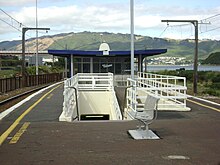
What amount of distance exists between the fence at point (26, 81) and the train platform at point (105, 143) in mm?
18881

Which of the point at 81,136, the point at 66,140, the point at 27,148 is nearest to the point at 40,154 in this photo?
the point at 27,148

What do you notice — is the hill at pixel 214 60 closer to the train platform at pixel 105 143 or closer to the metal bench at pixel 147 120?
the train platform at pixel 105 143

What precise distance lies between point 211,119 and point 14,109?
26.4 ft

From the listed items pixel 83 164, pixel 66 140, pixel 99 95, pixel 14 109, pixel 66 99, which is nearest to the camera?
pixel 83 164

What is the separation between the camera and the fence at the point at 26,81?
107 ft

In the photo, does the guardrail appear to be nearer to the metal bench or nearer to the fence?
the metal bench

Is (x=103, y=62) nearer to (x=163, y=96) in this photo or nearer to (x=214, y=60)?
(x=163, y=96)

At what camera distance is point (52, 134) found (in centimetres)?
1084

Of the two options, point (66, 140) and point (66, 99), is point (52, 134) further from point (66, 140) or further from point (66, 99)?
point (66, 99)

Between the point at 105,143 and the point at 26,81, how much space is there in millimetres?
34990

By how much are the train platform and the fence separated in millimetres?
18881

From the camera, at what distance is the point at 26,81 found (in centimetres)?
4334

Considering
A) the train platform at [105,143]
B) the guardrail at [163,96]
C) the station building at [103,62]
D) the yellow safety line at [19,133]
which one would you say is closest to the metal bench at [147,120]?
the train platform at [105,143]

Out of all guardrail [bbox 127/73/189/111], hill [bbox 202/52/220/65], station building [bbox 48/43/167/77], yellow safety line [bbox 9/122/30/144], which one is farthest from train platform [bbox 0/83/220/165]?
hill [bbox 202/52/220/65]
